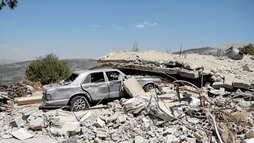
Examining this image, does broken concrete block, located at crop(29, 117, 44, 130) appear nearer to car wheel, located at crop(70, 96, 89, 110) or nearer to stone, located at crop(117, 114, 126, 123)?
car wheel, located at crop(70, 96, 89, 110)

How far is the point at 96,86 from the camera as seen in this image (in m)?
8.65

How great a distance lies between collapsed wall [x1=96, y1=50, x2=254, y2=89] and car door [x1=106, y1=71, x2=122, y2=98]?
4128mm

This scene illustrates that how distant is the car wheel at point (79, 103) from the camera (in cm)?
817

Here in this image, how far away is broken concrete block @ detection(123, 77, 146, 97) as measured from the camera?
877 cm

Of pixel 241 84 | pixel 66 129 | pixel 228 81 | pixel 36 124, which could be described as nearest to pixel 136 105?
pixel 66 129

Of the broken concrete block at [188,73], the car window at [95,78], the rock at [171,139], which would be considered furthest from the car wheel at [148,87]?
the rock at [171,139]

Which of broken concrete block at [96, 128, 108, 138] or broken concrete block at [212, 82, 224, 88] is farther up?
broken concrete block at [212, 82, 224, 88]

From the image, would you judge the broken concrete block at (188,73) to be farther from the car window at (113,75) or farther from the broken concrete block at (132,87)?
the car window at (113,75)

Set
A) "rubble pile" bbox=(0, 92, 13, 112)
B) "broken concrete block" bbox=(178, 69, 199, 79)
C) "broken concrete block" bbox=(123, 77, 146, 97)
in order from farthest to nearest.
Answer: "broken concrete block" bbox=(178, 69, 199, 79), "rubble pile" bbox=(0, 92, 13, 112), "broken concrete block" bbox=(123, 77, 146, 97)

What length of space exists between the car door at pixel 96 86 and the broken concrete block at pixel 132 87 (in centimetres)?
81

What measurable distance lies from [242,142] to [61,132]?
4789 millimetres

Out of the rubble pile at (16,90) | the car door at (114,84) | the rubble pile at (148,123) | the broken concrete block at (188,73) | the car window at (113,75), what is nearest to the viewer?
the rubble pile at (148,123)

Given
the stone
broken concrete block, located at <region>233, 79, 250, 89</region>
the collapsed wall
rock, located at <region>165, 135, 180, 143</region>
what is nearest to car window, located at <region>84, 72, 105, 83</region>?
the stone

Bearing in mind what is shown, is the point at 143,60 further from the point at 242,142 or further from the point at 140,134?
the point at 242,142
